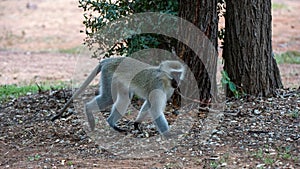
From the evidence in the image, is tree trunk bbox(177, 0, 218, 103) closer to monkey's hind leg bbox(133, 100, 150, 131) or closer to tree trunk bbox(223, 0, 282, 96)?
tree trunk bbox(223, 0, 282, 96)

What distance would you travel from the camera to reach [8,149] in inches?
242

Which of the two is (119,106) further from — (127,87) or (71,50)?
(71,50)

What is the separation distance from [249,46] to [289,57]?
620cm

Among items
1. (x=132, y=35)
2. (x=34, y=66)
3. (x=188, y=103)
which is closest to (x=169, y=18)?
(x=132, y=35)

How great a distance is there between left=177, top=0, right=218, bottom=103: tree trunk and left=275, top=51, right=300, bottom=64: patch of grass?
576cm

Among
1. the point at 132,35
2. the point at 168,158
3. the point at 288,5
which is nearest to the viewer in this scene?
the point at 168,158

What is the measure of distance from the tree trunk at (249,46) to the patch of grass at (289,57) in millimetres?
5265

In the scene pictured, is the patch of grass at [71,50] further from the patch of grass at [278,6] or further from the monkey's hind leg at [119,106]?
the patch of grass at [278,6]

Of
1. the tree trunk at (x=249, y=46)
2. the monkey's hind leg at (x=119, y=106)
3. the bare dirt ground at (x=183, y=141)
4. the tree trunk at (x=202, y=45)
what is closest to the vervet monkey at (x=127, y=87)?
the monkey's hind leg at (x=119, y=106)

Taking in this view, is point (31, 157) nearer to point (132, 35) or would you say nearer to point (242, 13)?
point (132, 35)

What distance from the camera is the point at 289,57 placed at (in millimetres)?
12883

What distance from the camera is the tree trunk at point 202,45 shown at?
6660mm

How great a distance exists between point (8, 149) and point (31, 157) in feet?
1.75

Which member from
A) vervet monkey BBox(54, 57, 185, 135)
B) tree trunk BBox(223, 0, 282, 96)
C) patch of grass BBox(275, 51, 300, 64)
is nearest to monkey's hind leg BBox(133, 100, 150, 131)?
vervet monkey BBox(54, 57, 185, 135)
